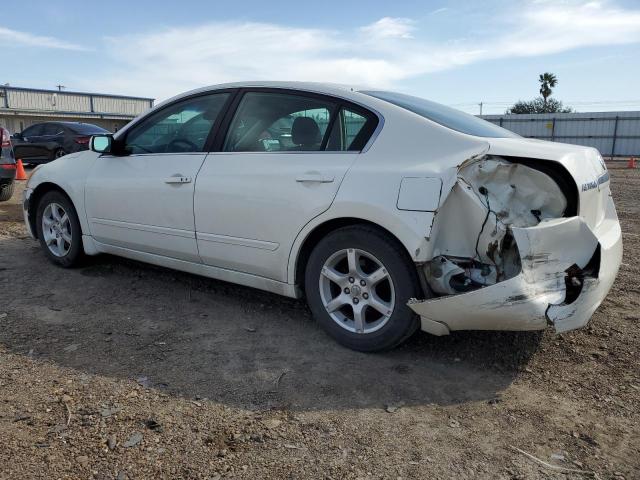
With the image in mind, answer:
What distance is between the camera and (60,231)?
201 inches

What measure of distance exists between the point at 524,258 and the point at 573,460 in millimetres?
975

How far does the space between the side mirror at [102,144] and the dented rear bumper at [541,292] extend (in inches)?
117

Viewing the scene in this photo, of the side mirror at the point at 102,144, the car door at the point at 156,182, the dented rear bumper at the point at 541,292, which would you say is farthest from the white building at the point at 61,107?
the dented rear bumper at the point at 541,292

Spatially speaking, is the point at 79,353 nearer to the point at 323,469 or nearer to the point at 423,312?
the point at 323,469

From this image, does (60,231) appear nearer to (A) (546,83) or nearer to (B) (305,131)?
(B) (305,131)

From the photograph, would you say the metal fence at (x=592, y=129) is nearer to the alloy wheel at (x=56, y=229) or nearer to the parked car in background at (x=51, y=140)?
the parked car in background at (x=51, y=140)

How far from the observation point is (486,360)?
332 centimetres

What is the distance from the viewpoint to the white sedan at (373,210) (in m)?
2.94

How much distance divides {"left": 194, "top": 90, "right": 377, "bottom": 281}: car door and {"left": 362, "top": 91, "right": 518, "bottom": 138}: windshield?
0.32m

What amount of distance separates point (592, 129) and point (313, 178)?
31584 millimetres

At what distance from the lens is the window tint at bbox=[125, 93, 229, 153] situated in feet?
13.4

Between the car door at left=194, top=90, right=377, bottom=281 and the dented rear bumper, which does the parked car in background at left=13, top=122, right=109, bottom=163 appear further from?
the dented rear bumper

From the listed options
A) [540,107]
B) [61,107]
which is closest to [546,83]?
[540,107]

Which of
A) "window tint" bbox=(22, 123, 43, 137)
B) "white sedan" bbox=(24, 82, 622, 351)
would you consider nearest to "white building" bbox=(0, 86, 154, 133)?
"window tint" bbox=(22, 123, 43, 137)
